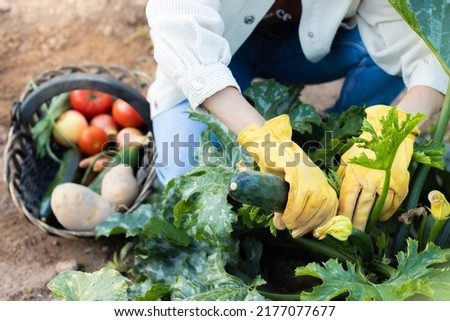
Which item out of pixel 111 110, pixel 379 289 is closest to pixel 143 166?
pixel 111 110

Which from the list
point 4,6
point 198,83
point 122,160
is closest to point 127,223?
point 122,160

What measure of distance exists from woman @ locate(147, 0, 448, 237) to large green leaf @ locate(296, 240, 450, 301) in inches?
5.2

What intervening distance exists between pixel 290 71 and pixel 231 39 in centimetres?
37

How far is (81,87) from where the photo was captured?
217 cm

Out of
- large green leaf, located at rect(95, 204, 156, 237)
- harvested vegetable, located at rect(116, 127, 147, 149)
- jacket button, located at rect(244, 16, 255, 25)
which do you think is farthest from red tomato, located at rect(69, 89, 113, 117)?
jacket button, located at rect(244, 16, 255, 25)

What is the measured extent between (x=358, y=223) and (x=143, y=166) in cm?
93

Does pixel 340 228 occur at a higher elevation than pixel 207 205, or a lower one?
higher

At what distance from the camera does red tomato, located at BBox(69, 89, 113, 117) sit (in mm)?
2443

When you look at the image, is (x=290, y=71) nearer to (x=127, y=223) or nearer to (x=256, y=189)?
(x=127, y=223)

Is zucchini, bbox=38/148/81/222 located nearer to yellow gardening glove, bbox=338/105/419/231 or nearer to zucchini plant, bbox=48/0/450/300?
zucchini plant, bbox=48/0/450/300

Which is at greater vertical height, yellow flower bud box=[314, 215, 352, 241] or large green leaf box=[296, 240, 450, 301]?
yellow flower bud box=[314, 215, 352, 241]
